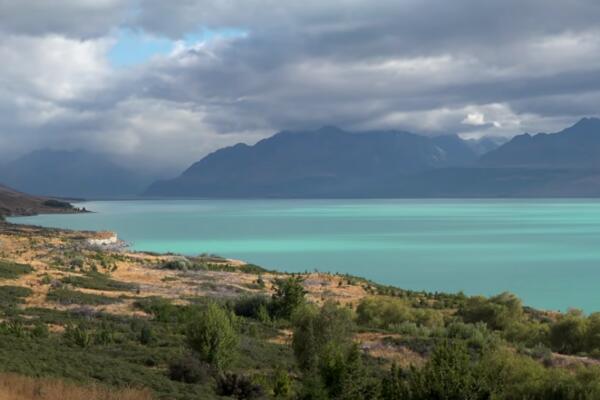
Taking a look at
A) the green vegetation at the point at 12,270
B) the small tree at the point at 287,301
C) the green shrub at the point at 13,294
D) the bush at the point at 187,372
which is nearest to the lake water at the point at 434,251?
the small tree at the point at 287,301

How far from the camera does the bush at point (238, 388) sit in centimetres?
1584

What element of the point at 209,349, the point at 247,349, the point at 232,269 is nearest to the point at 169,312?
the point at 247,349

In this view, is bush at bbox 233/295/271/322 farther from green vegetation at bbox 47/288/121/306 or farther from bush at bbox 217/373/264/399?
bush at bbox 217/373/264/399

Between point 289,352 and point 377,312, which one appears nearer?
point 289,352

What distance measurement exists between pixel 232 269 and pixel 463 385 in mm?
49220

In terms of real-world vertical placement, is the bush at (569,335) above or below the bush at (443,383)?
below

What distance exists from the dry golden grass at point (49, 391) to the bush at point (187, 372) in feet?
15.2

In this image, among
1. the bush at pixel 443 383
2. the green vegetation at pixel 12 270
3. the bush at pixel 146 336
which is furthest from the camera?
the green vegetation at pixel 12 270

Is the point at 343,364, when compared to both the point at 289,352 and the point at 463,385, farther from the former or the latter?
the point at 289,352

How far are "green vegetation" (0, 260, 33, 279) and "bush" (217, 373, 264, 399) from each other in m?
28.4

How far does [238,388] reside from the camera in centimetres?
1594

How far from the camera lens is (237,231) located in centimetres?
14000

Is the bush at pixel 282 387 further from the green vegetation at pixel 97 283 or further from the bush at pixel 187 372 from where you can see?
the green vegetation at pixel 97 283

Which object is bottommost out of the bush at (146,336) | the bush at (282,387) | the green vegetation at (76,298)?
the green vegetation at (76,298)
